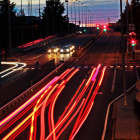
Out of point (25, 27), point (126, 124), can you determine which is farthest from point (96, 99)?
point (25, 27)

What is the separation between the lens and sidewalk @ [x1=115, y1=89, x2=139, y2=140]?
14.9 metres

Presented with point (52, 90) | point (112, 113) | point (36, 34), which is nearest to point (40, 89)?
point (52, 90)

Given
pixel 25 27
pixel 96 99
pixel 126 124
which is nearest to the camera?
pixel 126 124

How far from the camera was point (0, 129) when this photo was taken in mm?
17719

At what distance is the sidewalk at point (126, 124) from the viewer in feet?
48.9

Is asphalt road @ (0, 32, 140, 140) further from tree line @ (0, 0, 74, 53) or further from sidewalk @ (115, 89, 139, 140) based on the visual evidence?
tree line @ (0, 0, 74, 53)

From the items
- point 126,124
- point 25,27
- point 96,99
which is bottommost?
point 96,99

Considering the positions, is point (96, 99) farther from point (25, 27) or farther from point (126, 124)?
point (25, 27)

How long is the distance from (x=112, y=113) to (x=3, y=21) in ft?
179

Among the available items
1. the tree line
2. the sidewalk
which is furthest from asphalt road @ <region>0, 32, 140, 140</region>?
the tree line

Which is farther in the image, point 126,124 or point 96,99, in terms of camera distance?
point 96,99

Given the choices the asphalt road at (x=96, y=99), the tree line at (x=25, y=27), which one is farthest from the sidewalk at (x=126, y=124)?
the tree line at (x=25, y=27)

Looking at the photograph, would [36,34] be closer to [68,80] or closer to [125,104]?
[68,80]

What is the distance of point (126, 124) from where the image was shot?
17.2 m
